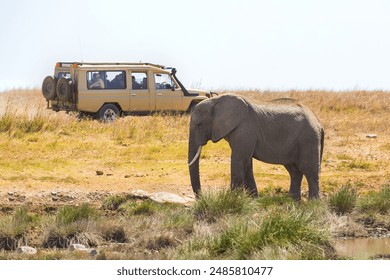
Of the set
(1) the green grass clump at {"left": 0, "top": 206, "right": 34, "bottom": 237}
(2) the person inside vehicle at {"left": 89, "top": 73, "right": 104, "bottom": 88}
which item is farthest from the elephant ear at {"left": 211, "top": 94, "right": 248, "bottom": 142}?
(2) the person inside vehicle at {"left": 89, "top": 73, "right": 104, "bottom": 88}

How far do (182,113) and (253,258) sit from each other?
18.6 metres

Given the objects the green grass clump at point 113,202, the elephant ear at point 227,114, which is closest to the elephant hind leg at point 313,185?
the elephant ear at point 227,114

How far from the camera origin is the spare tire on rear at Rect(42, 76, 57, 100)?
102 feet

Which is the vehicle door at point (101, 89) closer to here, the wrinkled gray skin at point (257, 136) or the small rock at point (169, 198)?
the small rock at point (169, 198)

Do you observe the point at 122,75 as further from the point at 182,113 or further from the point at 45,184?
the point at 45,184

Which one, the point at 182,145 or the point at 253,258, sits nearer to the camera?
the point at 253,258

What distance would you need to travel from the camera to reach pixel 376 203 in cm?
1756

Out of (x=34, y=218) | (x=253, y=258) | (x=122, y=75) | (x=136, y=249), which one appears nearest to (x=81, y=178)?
(x=34, y=218)

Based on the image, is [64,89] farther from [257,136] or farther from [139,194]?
[257,136]

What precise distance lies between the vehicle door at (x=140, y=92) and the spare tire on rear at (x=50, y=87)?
212cm

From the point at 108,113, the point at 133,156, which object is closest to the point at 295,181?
the point at 133,156

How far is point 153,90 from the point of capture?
3122 centimetres
